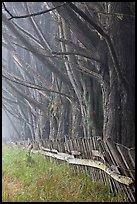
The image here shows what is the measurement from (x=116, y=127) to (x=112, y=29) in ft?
6.54

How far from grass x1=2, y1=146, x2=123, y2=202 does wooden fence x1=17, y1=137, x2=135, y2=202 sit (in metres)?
0.16

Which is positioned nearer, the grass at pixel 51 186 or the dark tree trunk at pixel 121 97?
the grass at pixel 51 186

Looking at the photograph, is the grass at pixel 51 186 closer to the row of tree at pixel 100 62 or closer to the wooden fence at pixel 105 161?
the wooden fence at pixel 105 161

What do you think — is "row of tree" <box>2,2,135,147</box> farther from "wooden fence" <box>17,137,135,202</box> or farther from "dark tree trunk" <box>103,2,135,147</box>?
"wooden fence" <box>17,137,135,202</box>

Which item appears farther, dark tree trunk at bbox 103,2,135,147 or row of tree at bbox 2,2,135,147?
dark tree trunk at bbox 103,2,135,147

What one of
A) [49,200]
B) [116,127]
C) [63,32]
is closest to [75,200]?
[49,200]

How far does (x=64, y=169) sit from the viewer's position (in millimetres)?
8445

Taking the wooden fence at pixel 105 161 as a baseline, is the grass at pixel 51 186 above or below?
below

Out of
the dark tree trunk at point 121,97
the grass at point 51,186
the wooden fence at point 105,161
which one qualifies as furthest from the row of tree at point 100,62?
the grass at point 51,186

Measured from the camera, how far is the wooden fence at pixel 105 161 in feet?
17.5

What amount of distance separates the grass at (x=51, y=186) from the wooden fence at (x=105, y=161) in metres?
0.16

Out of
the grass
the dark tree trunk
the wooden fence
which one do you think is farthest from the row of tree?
the grass

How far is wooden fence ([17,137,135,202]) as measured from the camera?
5344 mm

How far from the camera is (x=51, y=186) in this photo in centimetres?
684
